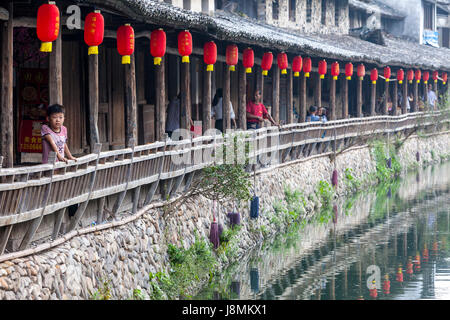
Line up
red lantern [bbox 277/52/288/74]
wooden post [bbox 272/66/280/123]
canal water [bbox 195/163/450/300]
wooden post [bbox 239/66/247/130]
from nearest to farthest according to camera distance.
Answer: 1. canal water [bbox 195/163/450/300]
2. wooden post [bbox 239/66/247/130]
3. red lantern [bbox 277/52/288/74]
4. wooden post [bbox 272/66/280/123]

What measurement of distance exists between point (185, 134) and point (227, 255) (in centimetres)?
255

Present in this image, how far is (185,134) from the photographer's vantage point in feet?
56.6

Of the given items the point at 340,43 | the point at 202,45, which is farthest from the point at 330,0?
the point at 202,45

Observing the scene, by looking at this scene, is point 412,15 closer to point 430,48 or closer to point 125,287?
point 430,48

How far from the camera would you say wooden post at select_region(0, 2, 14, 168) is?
432 inches

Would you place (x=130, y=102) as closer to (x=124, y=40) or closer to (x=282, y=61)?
(x=124, y=40)

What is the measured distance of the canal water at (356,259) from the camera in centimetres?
1608

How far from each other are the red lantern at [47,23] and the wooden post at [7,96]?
0.37 meters

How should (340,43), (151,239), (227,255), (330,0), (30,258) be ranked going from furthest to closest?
(330,0) < (340,43) < (227,255) < (151,239) < (30,258)

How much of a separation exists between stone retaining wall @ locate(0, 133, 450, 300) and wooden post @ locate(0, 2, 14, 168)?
1473 mm

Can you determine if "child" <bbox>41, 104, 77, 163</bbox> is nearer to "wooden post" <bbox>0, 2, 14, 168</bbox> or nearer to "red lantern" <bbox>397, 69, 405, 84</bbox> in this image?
"wooden post" <bbox>0, 2, 14, 168</bbox>

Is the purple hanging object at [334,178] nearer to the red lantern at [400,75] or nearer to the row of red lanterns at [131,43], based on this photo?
the row of red lanterns at [131,43]

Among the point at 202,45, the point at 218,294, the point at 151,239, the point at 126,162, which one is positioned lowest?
the point at 218,294

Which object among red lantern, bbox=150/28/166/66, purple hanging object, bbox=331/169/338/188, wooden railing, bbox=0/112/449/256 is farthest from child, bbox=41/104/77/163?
purple hanging object, bbox=331/169/338/188
